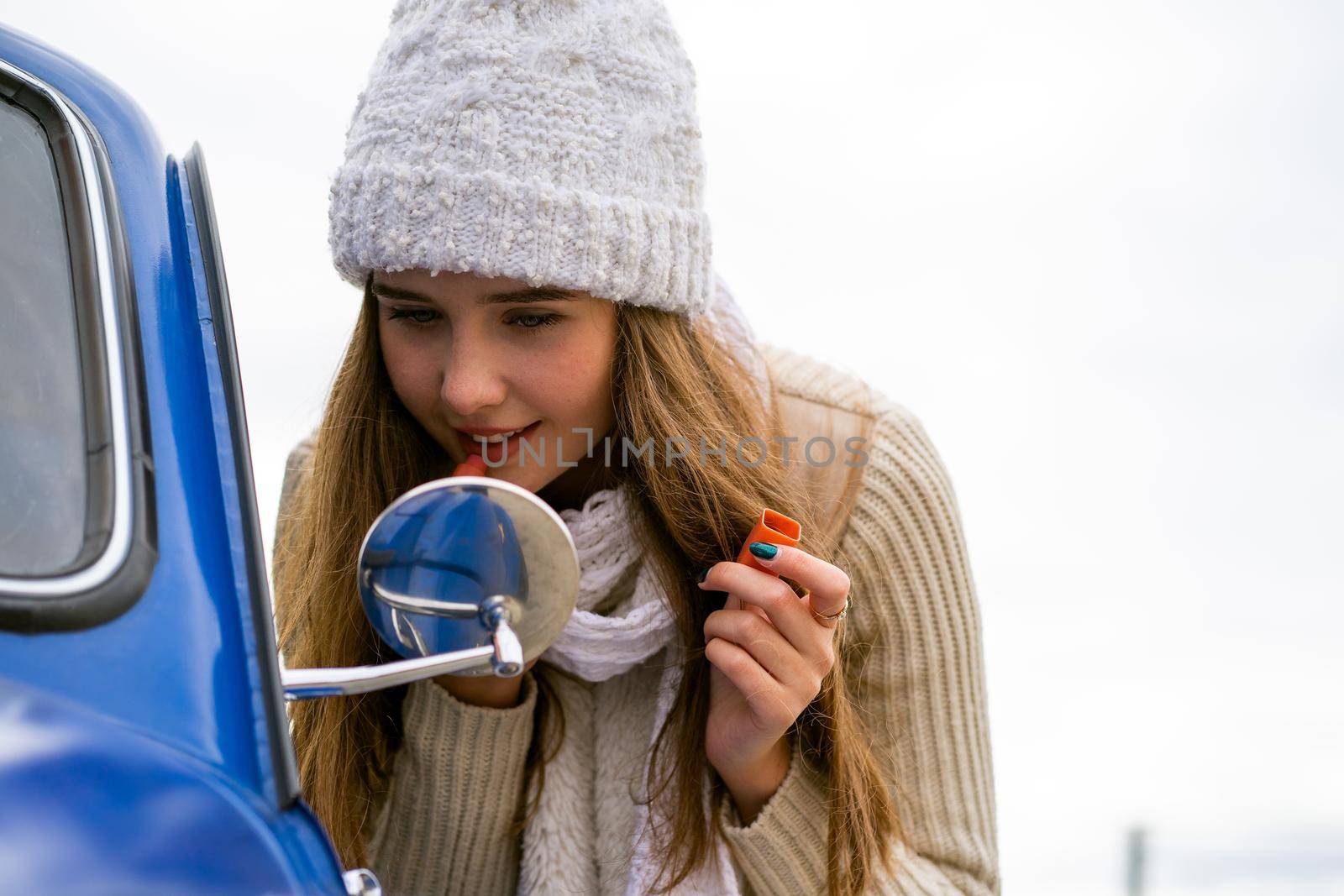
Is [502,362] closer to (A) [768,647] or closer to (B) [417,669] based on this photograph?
(A) [768,647]

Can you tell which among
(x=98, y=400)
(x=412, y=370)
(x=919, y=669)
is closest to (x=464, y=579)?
(x=98, y=400)

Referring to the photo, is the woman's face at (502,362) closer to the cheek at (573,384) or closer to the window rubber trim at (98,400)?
the cheek at (573,384)

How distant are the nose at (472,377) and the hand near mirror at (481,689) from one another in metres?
0.55

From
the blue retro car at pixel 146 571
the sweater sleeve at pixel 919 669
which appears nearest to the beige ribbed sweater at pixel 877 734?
the sweater sleeve at pixel 919 669

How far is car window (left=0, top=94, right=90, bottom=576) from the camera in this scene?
956 millimetres

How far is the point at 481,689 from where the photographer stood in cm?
223

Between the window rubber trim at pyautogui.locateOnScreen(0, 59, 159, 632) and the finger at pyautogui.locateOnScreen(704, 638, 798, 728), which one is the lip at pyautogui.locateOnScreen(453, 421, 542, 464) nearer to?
the finger at pyautogui.locateOnScreen(704, 638, 798, 728)

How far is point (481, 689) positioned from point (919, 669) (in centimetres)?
85

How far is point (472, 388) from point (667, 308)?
1.30 feet

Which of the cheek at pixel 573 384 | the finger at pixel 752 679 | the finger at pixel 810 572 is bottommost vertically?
the finger at pixel 752 679

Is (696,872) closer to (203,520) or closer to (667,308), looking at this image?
(667,308)

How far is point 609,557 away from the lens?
2.22 metres

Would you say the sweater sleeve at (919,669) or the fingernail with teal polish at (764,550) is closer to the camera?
the fingernail with teal polish at (764,550)

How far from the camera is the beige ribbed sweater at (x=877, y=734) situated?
7.37 feet
